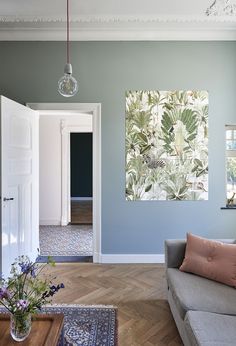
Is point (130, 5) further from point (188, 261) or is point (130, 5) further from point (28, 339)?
point (28, 339)

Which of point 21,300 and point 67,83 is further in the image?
point 67,83

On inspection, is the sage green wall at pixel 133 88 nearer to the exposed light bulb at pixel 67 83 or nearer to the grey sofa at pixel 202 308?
the grey sofa at pixel 202 308

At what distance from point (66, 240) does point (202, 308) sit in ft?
11.0

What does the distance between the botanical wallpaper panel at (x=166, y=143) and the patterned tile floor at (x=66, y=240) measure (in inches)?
51.9

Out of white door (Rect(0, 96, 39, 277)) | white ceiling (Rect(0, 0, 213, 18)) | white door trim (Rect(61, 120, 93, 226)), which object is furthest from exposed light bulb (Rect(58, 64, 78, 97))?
white door trim (Rect(61, 120, 93, 226))

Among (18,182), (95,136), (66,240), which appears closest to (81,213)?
(66,240)

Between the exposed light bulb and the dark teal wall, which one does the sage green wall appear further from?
the dark teal wall

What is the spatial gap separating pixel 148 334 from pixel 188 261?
27.2 inches

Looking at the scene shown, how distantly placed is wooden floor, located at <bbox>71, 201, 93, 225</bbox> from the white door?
250 cm

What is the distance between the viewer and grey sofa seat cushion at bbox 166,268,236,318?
6.15ft

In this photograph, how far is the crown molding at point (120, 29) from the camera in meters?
3.43

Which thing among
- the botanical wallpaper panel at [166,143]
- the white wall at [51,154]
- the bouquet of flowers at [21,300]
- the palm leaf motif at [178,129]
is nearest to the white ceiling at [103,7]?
the botanical wallpaper panel at [166,143]

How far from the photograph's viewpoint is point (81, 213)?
296 inches

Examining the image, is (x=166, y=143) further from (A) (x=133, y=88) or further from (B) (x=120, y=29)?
(B) (x=120, y=29)
